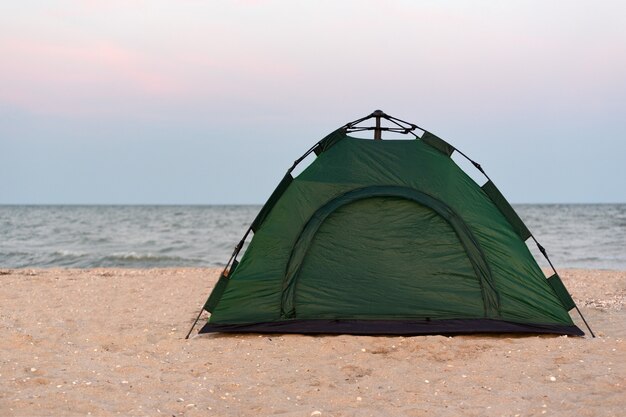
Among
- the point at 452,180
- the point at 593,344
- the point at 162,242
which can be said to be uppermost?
the point at 452,180

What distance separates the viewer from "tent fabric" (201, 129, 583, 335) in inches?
277

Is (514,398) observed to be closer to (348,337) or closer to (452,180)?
(348,337)

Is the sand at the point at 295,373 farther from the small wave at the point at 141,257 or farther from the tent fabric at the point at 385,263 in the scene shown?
the small wave at the point at 141,257

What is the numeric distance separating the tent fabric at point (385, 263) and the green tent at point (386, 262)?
0.5 inches

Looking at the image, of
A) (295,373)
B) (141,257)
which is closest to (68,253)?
(141,257)

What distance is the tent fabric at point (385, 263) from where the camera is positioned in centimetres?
703

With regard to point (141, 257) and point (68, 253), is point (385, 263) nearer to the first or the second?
point (141, 257)

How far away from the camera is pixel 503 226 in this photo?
738 centimetres

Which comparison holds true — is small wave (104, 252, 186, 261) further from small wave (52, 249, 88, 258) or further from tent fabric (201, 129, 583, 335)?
tent fabric (201, 129, 583, 335)

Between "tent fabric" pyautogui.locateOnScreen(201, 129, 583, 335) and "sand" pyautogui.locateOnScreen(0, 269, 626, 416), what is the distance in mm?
273

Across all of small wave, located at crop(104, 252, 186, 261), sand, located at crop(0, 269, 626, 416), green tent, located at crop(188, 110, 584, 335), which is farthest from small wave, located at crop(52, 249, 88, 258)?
green tent, located at crop(188, 110, 584, 335)

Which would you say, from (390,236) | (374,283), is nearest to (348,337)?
(374,283)

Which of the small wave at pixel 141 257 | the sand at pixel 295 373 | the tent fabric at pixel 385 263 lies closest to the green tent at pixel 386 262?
the tent fabric at pixel 385 263

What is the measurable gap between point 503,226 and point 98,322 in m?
5.55
